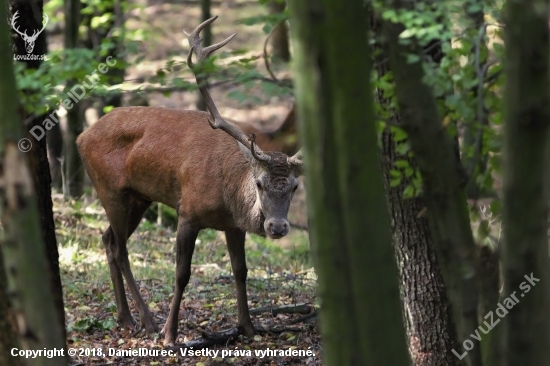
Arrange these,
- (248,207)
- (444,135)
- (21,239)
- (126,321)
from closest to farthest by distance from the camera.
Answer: (21,239), (444,135), (248,207), (126,321)

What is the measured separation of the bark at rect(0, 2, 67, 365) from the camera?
3.08 m

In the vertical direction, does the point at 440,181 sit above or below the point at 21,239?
above

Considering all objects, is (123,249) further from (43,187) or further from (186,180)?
(43,187)

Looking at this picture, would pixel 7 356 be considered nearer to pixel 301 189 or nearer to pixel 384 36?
pixel 384 36

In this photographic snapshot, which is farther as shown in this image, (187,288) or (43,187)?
(187,288)

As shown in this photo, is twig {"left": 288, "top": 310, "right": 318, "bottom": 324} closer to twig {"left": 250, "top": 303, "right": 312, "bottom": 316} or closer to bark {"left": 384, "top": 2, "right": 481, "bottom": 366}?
twig {"left": 250, "top": 303, "right": 312, "bottom": 316}

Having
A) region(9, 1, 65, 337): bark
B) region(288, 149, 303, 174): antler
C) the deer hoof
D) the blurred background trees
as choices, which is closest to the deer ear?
region(288, 149, 303, 174): antler

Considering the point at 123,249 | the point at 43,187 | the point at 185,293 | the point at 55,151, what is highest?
the point at 55,151

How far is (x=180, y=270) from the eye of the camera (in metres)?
7.50

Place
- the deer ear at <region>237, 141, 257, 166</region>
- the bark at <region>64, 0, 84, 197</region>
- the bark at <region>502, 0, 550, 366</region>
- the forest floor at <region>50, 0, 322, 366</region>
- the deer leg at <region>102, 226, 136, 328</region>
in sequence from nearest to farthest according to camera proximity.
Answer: the bark at <region>502, 0, 550, 366</region>, the forest floor at <region>50, 0, 322, 366</region>, the deer ear at <region>237, 141, 257, 166</region>, the deer leg at <region>102, 226, 136, 328</region>, the bark at <region>64, 0, 84, 197</region>

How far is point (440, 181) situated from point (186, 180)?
4919 millimetres

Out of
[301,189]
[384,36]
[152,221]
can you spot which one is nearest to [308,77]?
[384,36]

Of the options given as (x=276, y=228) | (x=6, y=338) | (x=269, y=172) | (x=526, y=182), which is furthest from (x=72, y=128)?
(x=526, y=182)

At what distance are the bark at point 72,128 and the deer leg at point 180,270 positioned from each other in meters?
5.00
